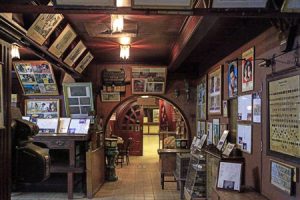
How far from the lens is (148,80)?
9.02 meters

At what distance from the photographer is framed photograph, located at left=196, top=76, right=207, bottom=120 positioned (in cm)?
790

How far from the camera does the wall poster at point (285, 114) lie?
127 inches

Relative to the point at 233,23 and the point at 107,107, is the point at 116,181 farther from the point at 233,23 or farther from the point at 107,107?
the point at 233,23

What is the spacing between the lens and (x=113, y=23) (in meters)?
4.67

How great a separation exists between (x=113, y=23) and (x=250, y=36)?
1.78 metres

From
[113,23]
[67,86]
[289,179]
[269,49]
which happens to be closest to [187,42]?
[113,23]

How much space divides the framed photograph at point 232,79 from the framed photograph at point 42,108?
4737 millimetres

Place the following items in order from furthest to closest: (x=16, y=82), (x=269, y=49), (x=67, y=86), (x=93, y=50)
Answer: (x=16, y=82) → (x=67, y=86) → (x=93, y=50) → (x=269, y=49)

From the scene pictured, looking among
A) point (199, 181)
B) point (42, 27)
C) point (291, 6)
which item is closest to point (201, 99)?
point (199, 181)

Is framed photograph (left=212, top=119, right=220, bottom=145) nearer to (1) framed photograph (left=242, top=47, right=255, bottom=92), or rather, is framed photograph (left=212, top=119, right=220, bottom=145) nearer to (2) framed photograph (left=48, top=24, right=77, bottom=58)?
(1) framed photograph (left=242, top=47, right=255, bottom=92)

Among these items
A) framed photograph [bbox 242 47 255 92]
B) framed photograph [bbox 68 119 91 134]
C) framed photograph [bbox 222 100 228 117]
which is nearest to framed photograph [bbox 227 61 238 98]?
framed photograph [bbox 222 100 228 117]

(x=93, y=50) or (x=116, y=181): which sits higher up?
(x=93, y=50)

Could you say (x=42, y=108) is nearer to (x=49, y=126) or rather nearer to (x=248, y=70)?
(x=49, y=126)

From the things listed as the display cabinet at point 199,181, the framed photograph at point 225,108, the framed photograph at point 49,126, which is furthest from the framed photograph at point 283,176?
the framed photograph at point 49,126
